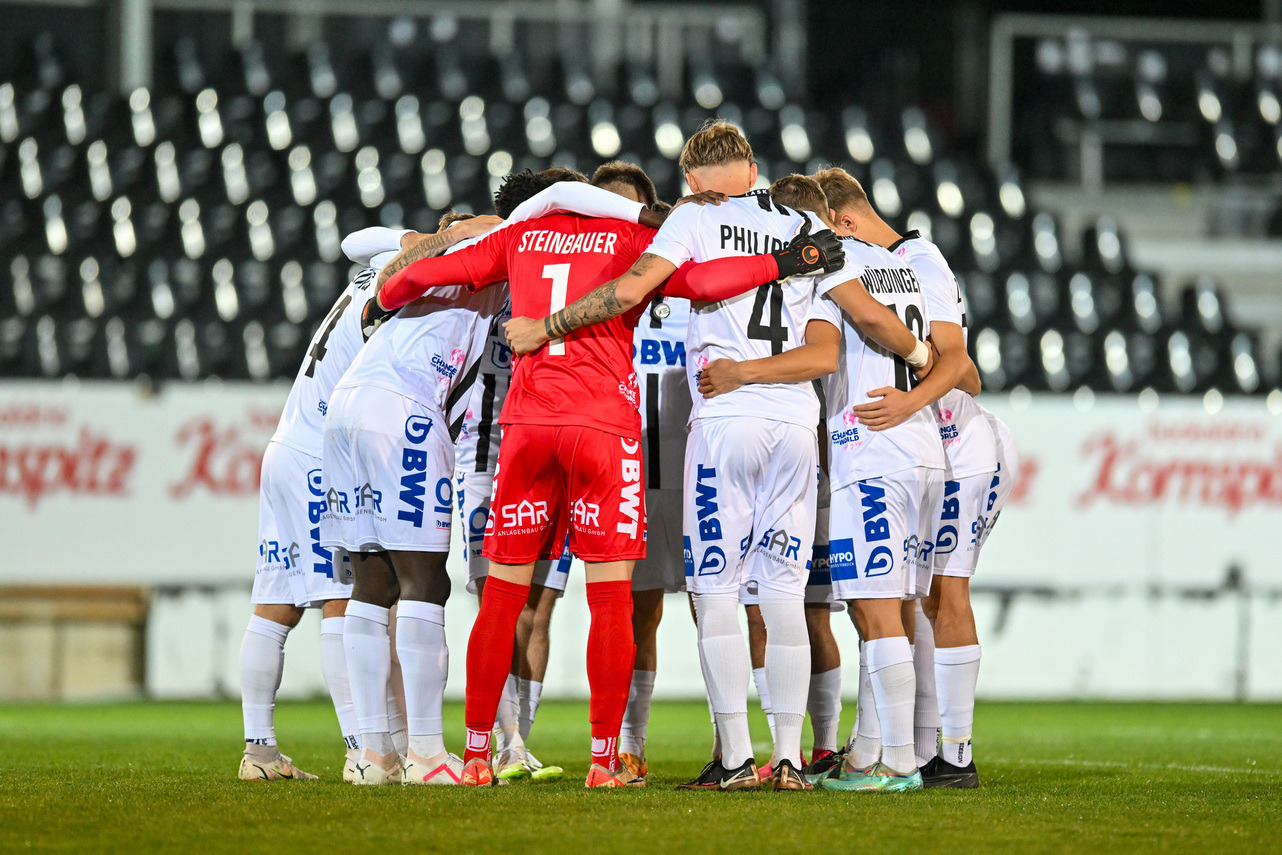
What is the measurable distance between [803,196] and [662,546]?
1522 millimetres

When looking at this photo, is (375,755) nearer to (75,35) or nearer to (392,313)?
(392,313)

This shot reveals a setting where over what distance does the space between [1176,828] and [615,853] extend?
5.58 feet

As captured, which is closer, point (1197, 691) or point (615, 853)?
point (615, 853)

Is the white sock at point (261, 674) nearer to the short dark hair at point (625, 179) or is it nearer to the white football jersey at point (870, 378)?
the short dark hair at point (625, 179)

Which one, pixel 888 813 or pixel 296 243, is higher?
pixel 296 243

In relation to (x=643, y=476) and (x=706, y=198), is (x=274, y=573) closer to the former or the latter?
(x=643, y=476)

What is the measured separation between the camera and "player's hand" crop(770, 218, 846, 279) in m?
5.04

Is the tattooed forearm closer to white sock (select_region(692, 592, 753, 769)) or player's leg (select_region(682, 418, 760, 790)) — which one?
player's leg (select_region(682, 418, 760, 790))

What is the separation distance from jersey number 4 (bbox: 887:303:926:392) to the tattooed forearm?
1665 mm

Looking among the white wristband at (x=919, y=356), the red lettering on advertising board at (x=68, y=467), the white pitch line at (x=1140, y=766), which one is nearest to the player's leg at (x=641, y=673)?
the white wristband at (x=919, y=356)

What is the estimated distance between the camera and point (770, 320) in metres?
5.17

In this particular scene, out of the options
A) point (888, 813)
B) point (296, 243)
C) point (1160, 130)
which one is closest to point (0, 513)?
point (296, 243)

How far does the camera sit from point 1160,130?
17.9m

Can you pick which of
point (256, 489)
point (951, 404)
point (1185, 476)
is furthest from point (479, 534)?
point (1185, 476)
